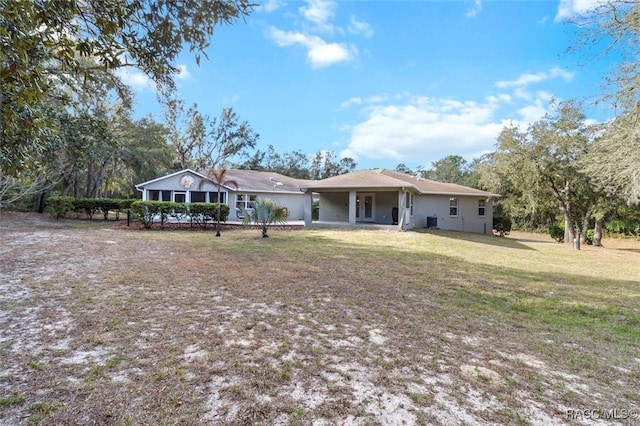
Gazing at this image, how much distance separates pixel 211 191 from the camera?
22.5 meters

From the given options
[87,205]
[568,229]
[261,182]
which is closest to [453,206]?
[568,229]

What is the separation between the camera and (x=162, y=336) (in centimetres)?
374

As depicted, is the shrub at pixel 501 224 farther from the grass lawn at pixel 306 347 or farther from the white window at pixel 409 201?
the grass lawn at pixel 306 347

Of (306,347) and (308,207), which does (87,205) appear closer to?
(308,207)

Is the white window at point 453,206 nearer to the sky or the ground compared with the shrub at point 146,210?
nearer to the sky

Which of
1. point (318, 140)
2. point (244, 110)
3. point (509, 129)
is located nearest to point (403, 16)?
point (509, 129)

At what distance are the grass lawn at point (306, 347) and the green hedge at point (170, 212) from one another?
8967 millimetres

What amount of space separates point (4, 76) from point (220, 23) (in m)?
1.80

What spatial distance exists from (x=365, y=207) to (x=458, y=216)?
20.0 ft

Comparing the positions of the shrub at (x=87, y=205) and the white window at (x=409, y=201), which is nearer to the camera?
the white window at (x=409, y=201)

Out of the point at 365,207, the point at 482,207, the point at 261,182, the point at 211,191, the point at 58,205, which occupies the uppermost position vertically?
the point at 261,182

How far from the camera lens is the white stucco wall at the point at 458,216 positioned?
2133 centimetres

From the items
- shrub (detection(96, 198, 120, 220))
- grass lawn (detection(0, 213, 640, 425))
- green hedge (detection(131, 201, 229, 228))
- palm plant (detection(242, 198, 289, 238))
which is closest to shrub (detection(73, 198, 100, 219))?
shrub (detection(96, 198, 120, 220))

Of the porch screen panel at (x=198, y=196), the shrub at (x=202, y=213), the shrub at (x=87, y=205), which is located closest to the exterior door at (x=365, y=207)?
the shrub at (x=202, y=213)
